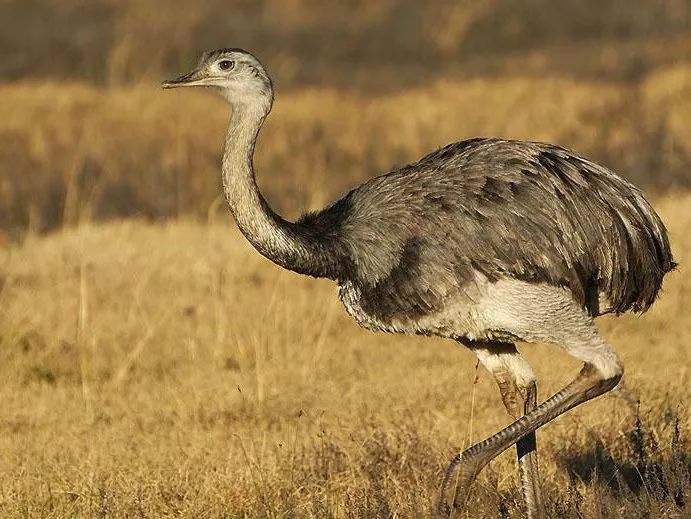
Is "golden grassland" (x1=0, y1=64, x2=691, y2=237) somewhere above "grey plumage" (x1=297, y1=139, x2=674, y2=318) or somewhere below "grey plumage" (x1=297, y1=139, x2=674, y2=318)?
above

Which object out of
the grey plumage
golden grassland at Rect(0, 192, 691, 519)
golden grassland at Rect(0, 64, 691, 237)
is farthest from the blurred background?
the grey plumage

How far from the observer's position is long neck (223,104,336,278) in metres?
5.56

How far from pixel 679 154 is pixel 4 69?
9.31 m

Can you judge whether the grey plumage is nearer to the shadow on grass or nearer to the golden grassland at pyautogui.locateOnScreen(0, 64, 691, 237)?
the shadow on grass

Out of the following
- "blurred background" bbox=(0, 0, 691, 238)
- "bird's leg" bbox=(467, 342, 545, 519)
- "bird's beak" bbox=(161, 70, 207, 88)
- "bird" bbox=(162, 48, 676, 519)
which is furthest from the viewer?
"blurred background" bbox=(0, 0, 691, 238)

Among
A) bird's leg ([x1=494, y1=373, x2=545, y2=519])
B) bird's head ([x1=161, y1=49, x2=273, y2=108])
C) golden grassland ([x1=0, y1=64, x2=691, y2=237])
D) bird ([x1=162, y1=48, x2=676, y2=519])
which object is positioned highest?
golden grassland ([x1=0, y1=64, x2=691, y2=237])

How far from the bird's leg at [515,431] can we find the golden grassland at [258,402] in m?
0.12

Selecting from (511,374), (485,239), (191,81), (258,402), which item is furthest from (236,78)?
(258,402)

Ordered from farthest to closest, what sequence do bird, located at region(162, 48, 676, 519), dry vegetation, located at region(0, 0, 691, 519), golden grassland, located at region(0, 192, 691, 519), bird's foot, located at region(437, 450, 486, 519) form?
dry vegetation, located at region(0, 0, 691, 519)
golden grassland, located at region(0, 192, 691, 519)
bird, located at region(162, 48, 676, 519)
bird's foot, located at region(437, 450, 486, 519)

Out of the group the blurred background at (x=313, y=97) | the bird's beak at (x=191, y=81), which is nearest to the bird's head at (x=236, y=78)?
the bird's beak at (x=191, y=81)

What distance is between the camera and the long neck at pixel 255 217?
556 cm

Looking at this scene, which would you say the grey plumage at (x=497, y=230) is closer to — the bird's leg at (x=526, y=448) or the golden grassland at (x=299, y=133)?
the bird's leg at (x=526, y=448)

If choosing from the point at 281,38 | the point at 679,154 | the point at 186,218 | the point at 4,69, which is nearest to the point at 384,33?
the point at 281,38

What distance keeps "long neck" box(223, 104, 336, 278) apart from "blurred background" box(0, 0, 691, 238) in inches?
285
